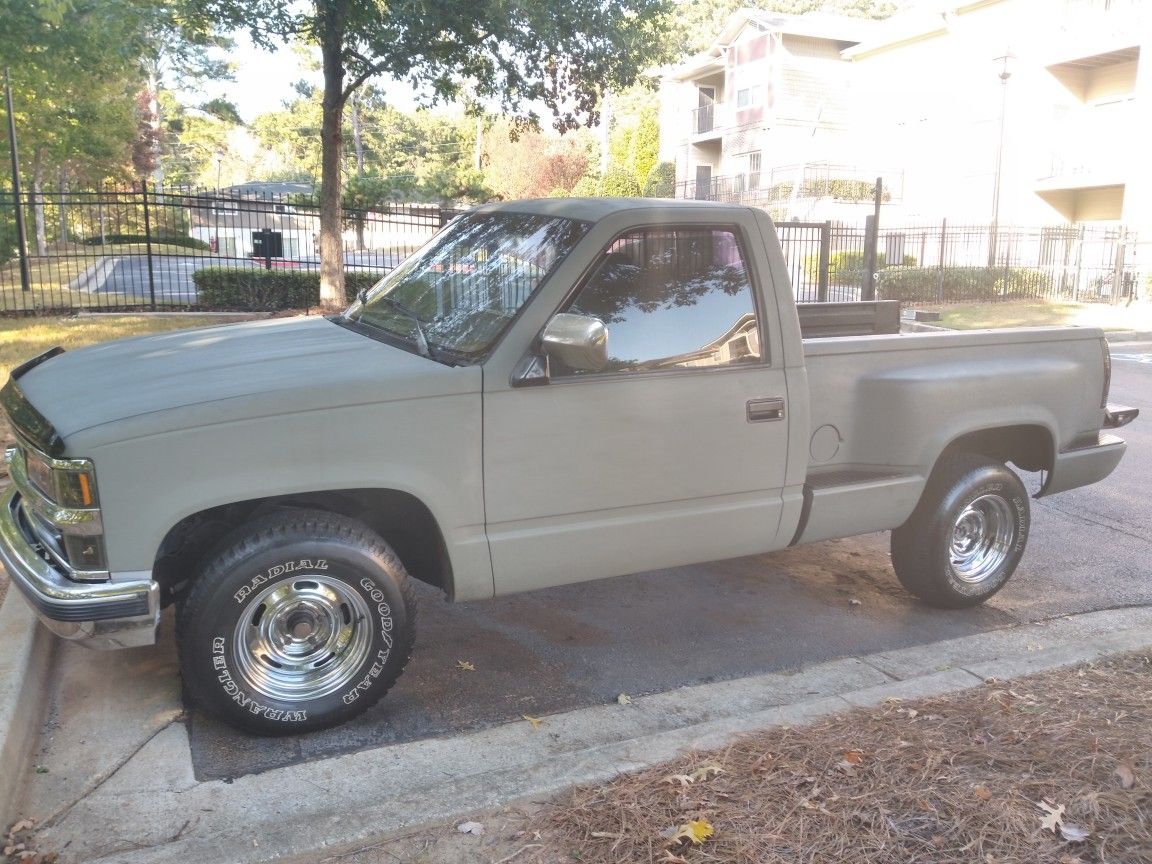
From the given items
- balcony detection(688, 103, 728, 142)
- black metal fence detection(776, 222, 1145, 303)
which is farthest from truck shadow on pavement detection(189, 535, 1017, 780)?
balcony detection(688, 103, 728, 142)

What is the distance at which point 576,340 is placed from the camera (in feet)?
12.2

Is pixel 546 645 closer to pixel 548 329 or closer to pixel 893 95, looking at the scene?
pixel 548 329

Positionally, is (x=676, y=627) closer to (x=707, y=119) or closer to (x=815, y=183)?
(x=815, y=183)

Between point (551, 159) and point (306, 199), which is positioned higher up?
point (551, 159)

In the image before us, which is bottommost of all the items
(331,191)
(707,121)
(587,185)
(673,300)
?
(673,300)

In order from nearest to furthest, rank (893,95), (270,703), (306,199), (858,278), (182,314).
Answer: (270,703) < (182,314) < (306,199) < (858,278) < (893,95)

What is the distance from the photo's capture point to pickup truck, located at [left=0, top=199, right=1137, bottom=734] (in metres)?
3.46

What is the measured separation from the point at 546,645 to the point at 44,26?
1101cm

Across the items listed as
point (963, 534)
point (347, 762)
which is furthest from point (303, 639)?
point (963, 534)

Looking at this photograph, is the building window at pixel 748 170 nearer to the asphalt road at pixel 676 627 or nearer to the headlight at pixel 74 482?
the asphalt road at pixel 676 627

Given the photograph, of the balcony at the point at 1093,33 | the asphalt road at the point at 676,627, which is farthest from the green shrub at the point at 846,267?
the asphalt road at the point at 676,627

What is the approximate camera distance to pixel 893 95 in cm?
3847

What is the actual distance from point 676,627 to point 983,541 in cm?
173

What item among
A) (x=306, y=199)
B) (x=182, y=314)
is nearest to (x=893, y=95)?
(x=306, y=199)
